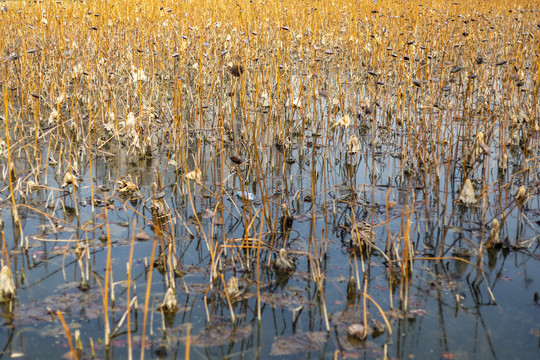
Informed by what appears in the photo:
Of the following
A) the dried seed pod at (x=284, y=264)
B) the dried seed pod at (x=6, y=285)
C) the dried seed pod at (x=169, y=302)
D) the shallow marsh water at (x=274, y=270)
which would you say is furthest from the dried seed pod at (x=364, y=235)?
the dried seed pod at (x=6, y=285)

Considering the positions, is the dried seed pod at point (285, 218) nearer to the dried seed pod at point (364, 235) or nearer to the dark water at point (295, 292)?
the dark water at point (295, 292)

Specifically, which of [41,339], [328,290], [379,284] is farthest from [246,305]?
[41,339]

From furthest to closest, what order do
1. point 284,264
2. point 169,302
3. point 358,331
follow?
point 284,264 → point 169,302 → point 358,331

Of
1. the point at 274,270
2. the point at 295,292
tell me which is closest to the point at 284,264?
the point at 274,270

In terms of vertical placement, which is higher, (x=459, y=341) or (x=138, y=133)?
(x=138, y=133)

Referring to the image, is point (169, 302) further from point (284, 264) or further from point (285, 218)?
point (285, 218)

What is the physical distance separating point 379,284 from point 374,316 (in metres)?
0.26

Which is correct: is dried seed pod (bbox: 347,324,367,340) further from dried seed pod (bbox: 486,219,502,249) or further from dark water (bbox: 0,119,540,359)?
dried seed pod (bbox: 486,219,502,249)

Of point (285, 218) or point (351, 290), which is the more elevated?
point (285, 218)

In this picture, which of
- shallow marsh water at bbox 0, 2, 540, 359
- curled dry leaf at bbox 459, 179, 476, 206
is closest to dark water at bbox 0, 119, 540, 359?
shallow marsh water at bbox 0, 2, 540, 359

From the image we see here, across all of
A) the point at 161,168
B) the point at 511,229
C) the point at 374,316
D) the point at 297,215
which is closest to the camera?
the point at 374,316

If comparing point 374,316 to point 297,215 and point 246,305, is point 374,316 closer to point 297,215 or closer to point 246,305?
point 246,305

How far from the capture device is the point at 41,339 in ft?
6.40

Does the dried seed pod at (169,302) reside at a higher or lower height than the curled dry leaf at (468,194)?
lower
